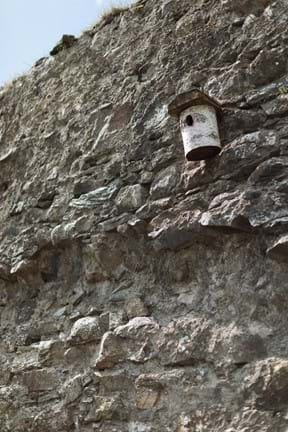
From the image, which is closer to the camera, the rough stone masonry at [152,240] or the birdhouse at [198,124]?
the rough stone masonry at [152,240]

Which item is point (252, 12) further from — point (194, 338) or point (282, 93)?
point (194, 338)

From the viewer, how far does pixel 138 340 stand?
3.08 meters

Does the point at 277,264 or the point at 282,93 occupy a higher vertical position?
the point at 282,93

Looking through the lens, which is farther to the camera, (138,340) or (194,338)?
(138,340)

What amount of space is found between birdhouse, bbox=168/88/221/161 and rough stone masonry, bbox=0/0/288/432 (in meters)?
0.08

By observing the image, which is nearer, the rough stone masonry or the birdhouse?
the rough stone masonry

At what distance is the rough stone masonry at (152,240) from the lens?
278cm

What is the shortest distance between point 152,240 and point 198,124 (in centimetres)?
69

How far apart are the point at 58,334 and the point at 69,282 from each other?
0.33m

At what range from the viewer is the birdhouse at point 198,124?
309 cm

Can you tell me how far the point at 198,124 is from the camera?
3.12m

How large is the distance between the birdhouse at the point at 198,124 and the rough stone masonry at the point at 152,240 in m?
0.08

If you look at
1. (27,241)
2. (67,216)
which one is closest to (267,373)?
(67,216)

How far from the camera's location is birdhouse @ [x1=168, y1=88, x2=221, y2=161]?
122 inches
